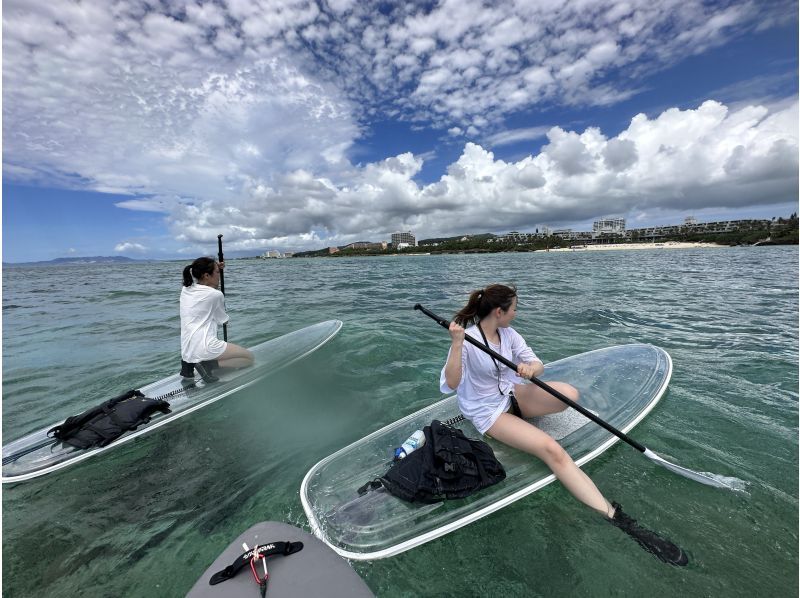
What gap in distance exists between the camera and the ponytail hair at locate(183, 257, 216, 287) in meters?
6.46

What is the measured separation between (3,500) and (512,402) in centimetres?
679

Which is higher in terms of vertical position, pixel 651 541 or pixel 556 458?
pixel 556 458

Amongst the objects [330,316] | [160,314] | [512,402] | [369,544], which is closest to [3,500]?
[369,544]

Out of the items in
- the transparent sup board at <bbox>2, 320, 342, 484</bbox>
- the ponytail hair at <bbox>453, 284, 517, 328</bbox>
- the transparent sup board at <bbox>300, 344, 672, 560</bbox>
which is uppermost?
the ponytail hair at <bbox>453, 284, 517, 328</bbox>

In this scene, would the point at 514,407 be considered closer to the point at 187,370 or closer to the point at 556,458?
the point at 556,458

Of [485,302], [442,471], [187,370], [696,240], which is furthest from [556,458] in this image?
[696,240]

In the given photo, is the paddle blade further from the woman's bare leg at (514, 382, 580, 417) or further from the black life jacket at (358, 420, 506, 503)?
the black life jacket at (358, 420, 506, 503)

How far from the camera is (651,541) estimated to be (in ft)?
11.1

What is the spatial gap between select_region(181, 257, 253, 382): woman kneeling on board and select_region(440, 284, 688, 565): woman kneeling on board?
4.57 m

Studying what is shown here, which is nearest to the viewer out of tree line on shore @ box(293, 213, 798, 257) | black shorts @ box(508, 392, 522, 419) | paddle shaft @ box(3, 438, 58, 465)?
black shorts @ box(508, 392, 522, 419)

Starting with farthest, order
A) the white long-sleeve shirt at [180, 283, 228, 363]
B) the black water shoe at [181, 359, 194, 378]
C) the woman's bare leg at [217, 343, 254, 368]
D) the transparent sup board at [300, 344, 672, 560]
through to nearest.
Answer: the woman's bare leg at [217, 343, 254, 368] < the black water shoe at [181, 359, 194, 378] < the white long-sleeve shirt at [180, 283, 228, 363] < the transparent sup board at [300, 344, 672, 560]

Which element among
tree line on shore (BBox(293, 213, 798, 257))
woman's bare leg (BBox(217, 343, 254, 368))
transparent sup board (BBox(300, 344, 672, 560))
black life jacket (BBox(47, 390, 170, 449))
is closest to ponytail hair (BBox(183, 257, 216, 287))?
woman's bare leg (BBox(217, 343, 254, 368))

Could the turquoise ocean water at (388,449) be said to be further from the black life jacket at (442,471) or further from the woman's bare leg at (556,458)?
the black life jacket at (442,471)

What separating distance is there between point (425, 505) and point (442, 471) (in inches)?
15.0
